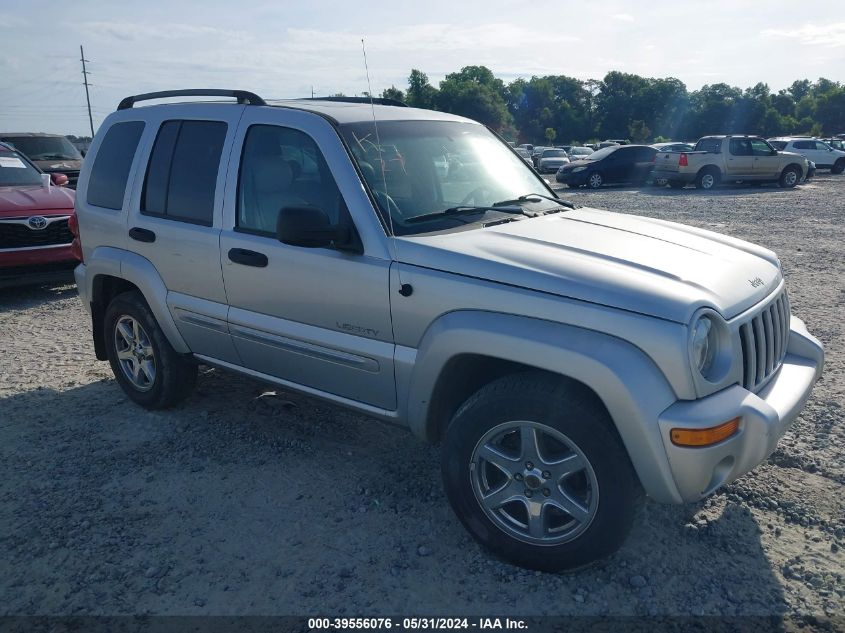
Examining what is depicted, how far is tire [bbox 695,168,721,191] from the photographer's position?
22.5 meters

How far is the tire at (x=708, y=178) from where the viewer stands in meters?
22.5

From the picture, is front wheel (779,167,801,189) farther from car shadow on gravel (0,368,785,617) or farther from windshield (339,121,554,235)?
car shadow on gravel (0,368,785,617)

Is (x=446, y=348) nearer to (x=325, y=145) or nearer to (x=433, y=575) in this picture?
(x=433, y=575)

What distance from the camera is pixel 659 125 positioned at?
109 meters

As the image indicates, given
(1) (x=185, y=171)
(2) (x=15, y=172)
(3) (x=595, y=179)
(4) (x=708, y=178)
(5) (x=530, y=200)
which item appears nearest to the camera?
(5) (x=530, y=200)

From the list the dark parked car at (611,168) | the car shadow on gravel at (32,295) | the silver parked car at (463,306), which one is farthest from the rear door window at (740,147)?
the silver parked car at (463,306)

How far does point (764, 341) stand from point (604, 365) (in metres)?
0.97

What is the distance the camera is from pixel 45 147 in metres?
15.0

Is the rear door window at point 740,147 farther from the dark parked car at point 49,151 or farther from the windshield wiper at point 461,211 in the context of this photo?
the windshield wiper at point 461,211

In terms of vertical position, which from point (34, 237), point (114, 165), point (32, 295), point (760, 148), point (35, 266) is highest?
point (760, 148)

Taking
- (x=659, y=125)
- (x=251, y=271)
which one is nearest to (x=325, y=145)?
(x=251, y=271)

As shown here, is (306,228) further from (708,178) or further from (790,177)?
(790,177)

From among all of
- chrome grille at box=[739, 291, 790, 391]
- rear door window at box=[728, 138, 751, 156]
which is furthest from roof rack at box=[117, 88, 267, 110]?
rear door window at box=[728, 138, 751, 156]

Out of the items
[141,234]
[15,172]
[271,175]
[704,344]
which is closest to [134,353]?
[141,234]
